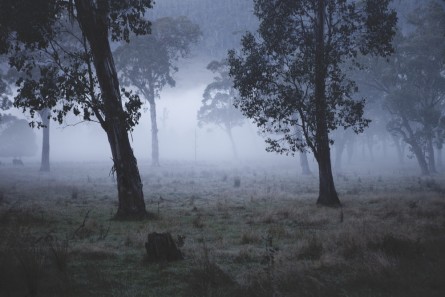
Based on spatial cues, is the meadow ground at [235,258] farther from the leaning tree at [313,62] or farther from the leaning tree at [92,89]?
the leaning tree at [313,62]

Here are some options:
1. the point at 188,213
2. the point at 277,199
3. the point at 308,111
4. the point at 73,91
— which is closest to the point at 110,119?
the point at 73,91

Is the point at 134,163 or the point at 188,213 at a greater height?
the point at 134,163

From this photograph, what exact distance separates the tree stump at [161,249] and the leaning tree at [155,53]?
36166mm

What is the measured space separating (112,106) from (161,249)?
6.60 m

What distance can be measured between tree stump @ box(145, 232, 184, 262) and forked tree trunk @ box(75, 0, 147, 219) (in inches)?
218

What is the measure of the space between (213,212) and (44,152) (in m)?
30.5

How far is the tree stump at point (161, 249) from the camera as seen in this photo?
643 centimetres

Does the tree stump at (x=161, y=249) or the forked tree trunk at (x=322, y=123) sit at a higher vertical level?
the forked tree trunk at (x=322, y=123)

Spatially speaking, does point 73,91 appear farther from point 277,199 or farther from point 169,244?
point 277,199

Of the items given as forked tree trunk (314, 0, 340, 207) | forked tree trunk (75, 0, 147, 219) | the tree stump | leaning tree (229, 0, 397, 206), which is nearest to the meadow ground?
the tree stump

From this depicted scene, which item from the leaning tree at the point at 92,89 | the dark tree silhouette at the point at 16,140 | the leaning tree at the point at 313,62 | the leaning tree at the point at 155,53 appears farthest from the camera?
the dark tree silhouette at the point at 16,140

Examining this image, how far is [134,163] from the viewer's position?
12211 millimetres

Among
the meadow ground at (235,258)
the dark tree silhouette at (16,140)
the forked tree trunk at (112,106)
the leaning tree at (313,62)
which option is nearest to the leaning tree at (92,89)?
the forked tree trunk at (112,106)

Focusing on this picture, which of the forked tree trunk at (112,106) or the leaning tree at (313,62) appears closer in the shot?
the forked tree trunk at (112,106)
